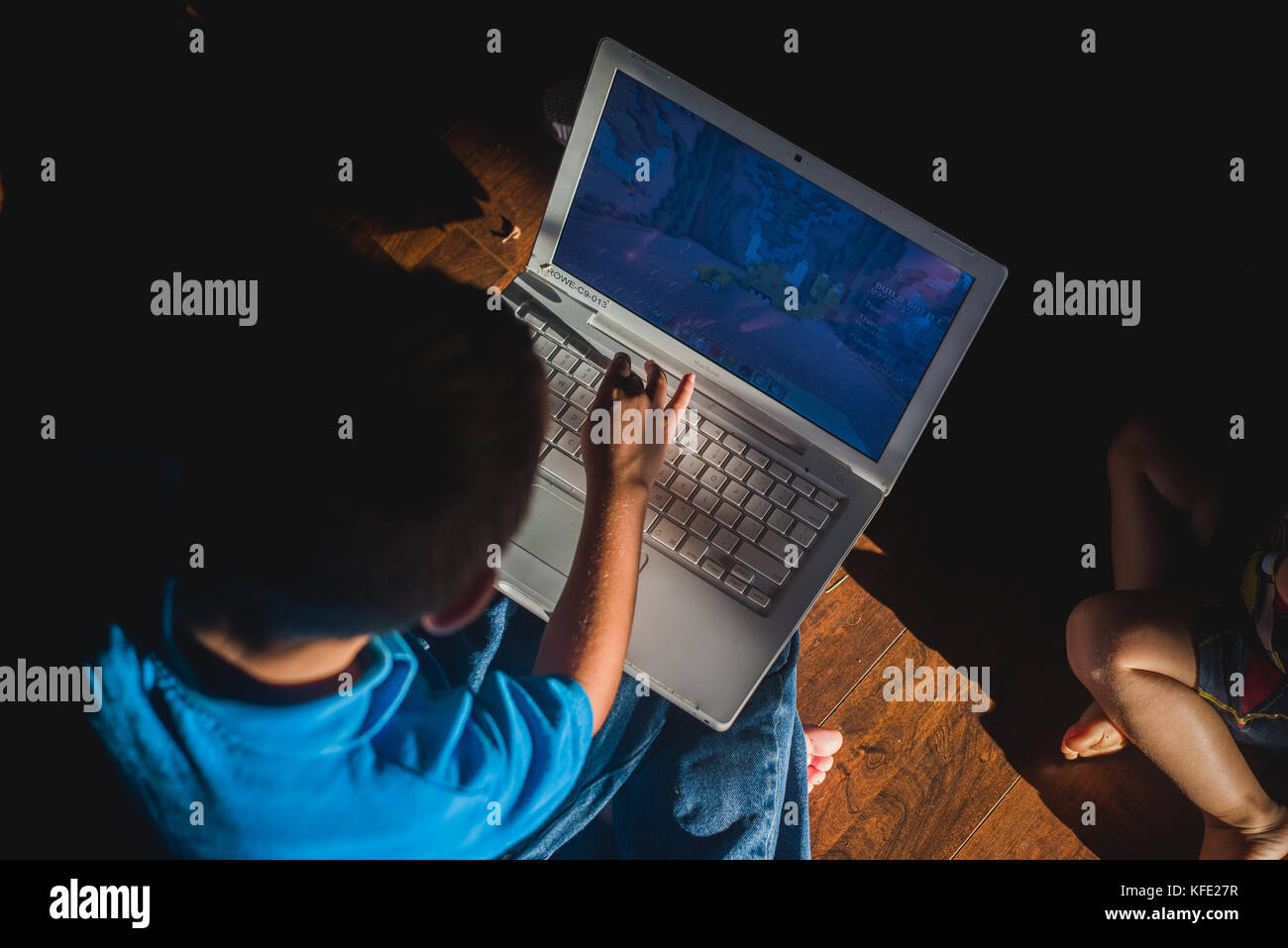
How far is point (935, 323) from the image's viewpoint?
2.82ft

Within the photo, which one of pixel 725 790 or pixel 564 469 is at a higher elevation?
pixel 564 469

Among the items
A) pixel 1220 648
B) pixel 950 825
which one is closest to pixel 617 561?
pixel 950 825

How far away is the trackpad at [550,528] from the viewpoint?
3.30ft

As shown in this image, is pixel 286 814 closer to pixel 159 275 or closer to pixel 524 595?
pixel 524 595

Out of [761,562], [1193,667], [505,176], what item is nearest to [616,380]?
[761,562]

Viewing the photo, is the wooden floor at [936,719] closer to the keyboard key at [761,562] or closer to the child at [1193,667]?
the child at [1193,667]

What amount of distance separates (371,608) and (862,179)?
86 cm

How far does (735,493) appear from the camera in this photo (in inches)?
39.4

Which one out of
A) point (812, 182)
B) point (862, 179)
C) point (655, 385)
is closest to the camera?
point (812, 182)

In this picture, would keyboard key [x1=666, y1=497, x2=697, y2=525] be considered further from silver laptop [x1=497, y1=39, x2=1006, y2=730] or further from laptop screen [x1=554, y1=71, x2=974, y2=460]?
laptop screen [x1=554, y1=71, x2=974, y2=460]

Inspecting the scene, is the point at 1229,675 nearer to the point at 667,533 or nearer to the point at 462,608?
the point at 667,533

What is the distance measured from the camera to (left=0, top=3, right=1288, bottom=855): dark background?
111 centimetres

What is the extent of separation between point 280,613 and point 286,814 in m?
0.19

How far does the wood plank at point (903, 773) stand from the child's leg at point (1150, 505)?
0.28 metres
